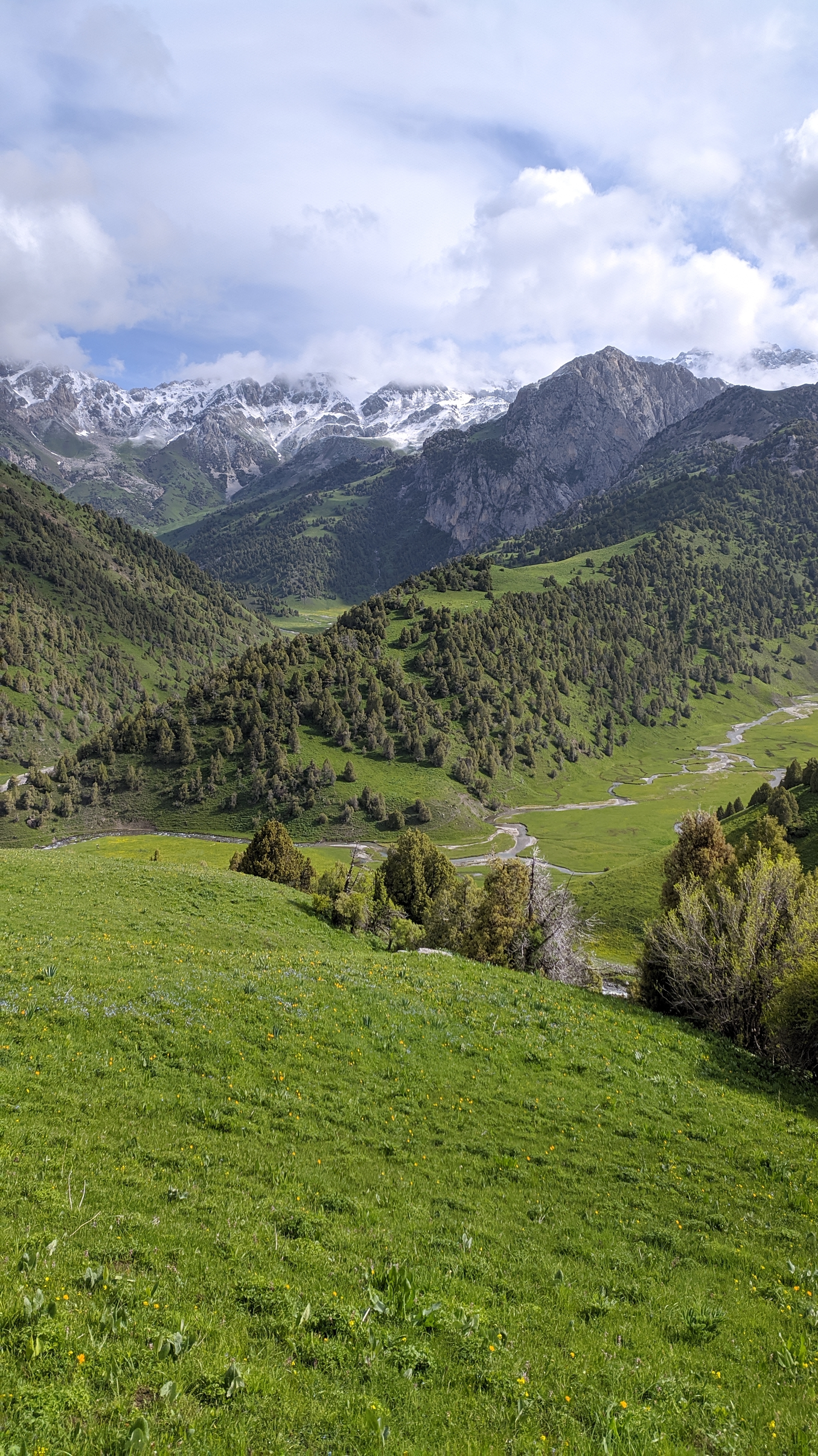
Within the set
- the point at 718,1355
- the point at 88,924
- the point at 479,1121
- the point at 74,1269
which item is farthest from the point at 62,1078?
the point at 88,924

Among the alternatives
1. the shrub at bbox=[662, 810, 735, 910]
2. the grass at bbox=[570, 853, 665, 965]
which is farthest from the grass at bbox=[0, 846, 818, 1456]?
the grass at bbox=[570, 853, 665, 965]

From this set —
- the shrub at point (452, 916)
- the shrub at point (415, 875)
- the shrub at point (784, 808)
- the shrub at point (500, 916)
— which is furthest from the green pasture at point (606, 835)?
the shrub at point (500, 916)

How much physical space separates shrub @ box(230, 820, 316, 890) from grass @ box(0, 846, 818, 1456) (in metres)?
50.1

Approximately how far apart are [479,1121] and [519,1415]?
10.1m

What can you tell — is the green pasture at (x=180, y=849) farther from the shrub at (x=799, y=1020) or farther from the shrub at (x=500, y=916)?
the shrub at (x=799, y=1020)

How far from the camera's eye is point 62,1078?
15867 mm

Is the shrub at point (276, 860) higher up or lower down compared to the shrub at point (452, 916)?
higher up

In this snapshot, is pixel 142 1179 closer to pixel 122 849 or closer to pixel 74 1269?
pixel 74 1269

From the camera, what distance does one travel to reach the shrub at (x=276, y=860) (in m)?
76.8

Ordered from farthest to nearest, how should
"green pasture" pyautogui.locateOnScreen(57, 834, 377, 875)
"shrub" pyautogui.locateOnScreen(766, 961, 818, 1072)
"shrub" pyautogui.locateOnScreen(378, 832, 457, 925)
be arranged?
"green pasture" pyautogui.locateOnScreen(57, 834, 377, 875)
"shrub" pyautogui.locateOnScreen(378, 832, 457, 925)
"shrub" pyautogui.locateOnScreen(766, 961, 818, 1072)

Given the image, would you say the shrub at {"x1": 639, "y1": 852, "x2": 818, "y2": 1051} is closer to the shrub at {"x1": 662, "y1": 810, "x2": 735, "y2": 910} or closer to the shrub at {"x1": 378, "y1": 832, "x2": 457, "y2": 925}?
the shrub at {"x1": 662, "y1": 810, "x2": 735, "y2": 910}

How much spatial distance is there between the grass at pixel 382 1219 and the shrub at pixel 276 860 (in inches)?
1973

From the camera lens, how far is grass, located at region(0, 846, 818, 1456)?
7762 millimetres

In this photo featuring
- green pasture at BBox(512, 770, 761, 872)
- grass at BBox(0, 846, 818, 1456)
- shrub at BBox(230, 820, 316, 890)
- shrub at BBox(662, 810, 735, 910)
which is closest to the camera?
grass at BBox(0, 846, 818, 1456)
